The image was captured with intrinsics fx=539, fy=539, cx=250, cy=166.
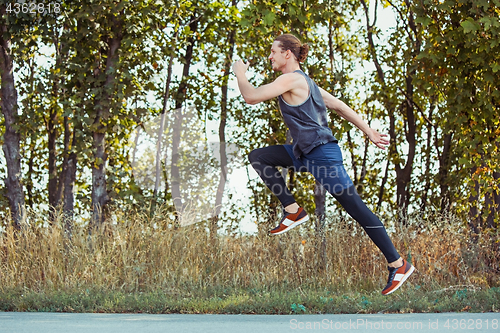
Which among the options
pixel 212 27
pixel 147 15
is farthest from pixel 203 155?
pixel 147 15

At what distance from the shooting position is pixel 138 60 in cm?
952

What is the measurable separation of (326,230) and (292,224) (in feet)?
12.2

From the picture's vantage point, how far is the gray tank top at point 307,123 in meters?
4.29

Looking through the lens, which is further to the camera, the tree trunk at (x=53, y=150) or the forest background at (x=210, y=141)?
the tree trunk at (x=53, y=150)

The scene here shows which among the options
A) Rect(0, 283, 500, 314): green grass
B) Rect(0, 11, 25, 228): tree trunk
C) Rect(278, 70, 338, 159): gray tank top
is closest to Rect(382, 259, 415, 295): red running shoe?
Rect(278, 70, 338, 159): gray tank top

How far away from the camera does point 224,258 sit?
26.3 ft

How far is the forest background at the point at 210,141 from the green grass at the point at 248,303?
12.8 inches

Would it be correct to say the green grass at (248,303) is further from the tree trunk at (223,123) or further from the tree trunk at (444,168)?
the tree trunk at (223,123)

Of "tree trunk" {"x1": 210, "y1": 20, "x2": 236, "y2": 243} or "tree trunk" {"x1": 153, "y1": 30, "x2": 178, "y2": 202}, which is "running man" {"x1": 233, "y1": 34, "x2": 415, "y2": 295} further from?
"tree trunk" {"x1": 210, "y1": 20, "x2": 236, "y2": 243}

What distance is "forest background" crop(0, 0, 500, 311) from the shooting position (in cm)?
776

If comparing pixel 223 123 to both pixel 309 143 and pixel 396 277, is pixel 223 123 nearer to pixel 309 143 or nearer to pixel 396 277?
pixel 309 143

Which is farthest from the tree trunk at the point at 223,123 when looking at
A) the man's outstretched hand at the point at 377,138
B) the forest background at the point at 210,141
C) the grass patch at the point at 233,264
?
the man's outstretched hand at the point at 377,138

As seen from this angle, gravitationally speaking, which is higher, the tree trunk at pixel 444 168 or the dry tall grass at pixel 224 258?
the tree trunk at pixel 444 168

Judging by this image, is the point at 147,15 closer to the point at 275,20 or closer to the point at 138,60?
the point at 138,60
